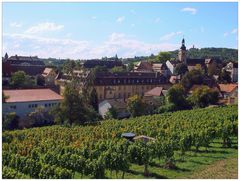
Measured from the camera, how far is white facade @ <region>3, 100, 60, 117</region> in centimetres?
3417

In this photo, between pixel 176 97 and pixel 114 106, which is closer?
pixel 114 106

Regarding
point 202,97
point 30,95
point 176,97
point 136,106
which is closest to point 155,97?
point 176,97

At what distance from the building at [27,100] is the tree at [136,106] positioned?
7.43 m

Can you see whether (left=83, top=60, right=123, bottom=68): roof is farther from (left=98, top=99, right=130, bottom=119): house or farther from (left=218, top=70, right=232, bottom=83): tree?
(left=98, top=99, right=130, bottom=119): house

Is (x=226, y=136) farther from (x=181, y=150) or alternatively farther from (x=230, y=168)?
(x=230, y=168)

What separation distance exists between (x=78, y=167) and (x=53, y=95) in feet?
78.9

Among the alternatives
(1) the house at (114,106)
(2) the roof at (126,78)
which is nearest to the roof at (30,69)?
(2) the roof at (126,78)

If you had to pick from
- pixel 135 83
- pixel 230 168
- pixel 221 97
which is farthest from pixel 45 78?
pixel 230 168

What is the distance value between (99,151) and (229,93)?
109 feet

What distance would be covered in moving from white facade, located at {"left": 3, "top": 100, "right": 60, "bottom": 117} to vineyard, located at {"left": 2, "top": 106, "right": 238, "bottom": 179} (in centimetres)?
1094

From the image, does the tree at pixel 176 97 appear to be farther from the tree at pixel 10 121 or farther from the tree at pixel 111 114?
the tree at pixel 10 121

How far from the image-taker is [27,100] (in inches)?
1404

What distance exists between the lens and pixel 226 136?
68.1 feet

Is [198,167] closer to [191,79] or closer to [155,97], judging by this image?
[155,97]
